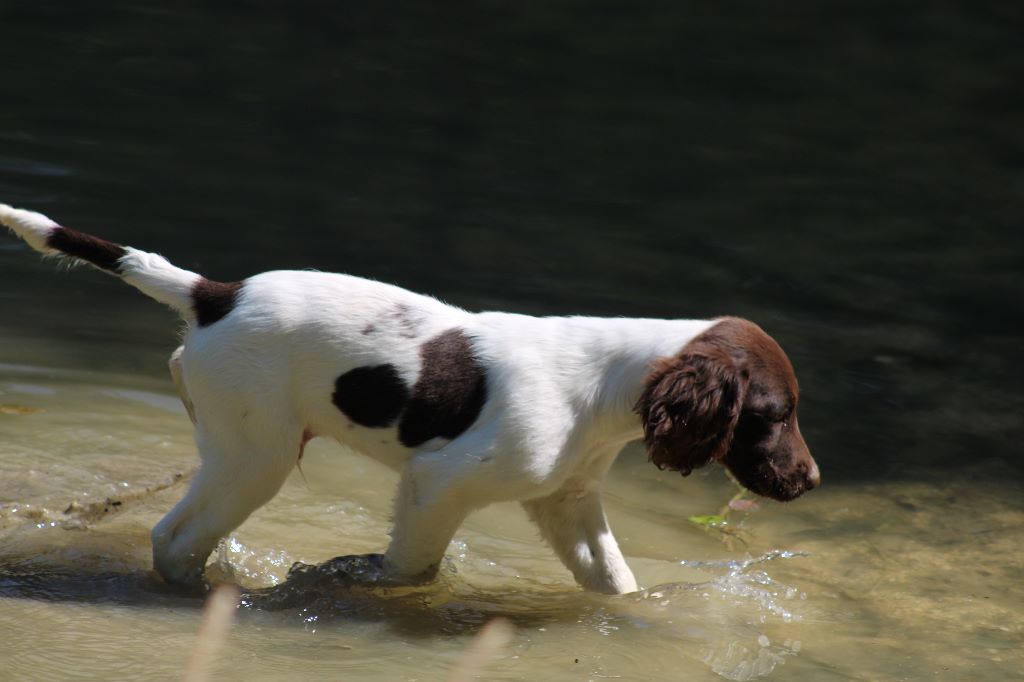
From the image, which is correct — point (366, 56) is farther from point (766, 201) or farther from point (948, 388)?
point (948, 388)

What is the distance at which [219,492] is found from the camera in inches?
214

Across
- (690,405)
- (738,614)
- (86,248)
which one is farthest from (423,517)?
(86,248)

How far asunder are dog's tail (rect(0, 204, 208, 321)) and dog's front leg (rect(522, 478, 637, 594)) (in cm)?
165

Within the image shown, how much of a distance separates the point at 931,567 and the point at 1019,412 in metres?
2.35

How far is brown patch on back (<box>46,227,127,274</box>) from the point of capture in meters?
5.48

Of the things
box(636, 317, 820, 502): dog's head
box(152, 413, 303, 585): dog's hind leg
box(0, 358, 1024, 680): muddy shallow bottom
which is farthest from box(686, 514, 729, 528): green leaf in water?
box(152, 413, 303, 585): dog's hind leg

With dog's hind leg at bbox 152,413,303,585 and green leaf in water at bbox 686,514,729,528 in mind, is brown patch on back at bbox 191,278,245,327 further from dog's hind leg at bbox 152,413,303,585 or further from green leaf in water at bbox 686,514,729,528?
green leaf in water at bbox 686,514,729,528

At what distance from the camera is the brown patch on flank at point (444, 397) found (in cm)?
535

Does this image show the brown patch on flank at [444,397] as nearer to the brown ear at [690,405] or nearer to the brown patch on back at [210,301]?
the brown ear at [690,405]

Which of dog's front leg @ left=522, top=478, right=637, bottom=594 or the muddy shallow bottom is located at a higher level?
dog's front leg @ left=522, top=478, right=637, bottom=594

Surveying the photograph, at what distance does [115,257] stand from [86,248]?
12 centimetres

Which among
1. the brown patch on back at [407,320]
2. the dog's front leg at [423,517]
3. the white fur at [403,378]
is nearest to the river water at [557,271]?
the dog's front leg at [423,517]

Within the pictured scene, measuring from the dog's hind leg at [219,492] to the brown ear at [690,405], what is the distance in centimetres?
140

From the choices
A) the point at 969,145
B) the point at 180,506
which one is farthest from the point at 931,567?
the point at 969,145
